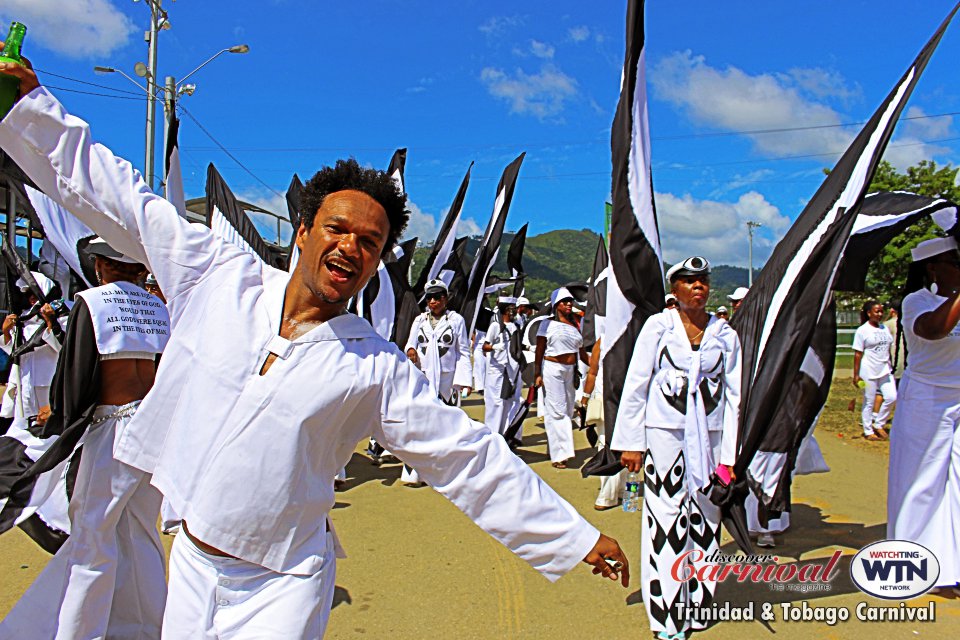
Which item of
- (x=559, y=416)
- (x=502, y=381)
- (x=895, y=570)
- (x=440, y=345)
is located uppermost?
(x=440, y=345)

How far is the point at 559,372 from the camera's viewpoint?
9.27 meters

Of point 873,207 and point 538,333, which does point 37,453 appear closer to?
point 873,207

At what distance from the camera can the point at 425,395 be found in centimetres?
201

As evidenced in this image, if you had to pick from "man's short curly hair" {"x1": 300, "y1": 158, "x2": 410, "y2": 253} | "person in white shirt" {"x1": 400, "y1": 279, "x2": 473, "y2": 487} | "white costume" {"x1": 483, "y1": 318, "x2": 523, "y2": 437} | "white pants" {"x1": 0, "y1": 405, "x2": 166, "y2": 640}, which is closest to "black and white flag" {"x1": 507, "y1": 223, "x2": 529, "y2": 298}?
"white costume" {"x1": 483, "y1": 318, "x2": 523, "y2": 437}

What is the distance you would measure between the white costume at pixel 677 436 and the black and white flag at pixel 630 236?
32 centimetres

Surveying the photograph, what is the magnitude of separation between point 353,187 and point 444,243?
755 centimetres

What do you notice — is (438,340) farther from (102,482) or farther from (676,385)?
(102,482)

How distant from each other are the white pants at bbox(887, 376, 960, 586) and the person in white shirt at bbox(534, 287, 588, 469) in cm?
442

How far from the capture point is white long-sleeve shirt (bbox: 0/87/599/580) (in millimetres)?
1810

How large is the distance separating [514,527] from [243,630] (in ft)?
2.57

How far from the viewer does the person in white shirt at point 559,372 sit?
8.92 meters

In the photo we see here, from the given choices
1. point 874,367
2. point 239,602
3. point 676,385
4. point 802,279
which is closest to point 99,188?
point 239,602

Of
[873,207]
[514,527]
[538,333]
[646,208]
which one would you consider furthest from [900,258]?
[514,527]

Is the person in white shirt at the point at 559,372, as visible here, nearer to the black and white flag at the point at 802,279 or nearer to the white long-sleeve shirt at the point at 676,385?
the black and white flag at the point at 802,279
